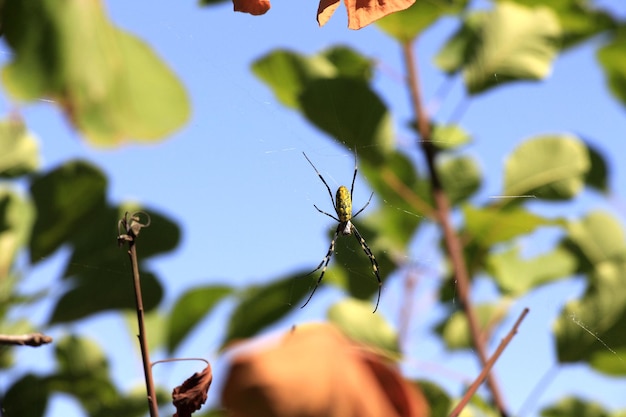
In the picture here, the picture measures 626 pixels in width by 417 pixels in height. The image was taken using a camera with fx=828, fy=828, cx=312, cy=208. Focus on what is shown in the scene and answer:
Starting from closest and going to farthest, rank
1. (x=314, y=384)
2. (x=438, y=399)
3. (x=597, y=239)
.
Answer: (x=314, y=384) → (x=438, y=399) → (x=597, y=239)

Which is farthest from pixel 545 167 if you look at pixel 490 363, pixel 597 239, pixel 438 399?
pixel 490 363

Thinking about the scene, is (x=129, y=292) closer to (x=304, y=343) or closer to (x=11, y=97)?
(x=11, y=97)

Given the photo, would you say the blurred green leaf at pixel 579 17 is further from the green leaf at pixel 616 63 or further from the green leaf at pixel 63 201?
the green leaf at pixel 63 201

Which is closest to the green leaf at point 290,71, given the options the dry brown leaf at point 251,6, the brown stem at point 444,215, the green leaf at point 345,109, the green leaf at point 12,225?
the green leaf at point 345,109

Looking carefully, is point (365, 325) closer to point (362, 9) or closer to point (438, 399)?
point (438, 399)

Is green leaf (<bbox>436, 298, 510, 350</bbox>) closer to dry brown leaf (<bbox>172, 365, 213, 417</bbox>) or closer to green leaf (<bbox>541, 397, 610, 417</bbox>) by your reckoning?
green leaf (<bbox>541, 397, 610, 417</bbox>)

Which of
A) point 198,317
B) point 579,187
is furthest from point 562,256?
point 198,317

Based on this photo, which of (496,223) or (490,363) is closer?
(490,363)
